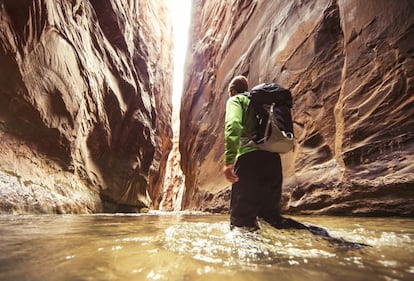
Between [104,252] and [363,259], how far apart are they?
1490 mm

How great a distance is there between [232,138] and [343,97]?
325 cm

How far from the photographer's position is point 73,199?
687cm

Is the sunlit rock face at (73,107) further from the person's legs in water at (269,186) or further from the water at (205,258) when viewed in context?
the person's legs in water at (269,186)

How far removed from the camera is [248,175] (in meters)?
2.79

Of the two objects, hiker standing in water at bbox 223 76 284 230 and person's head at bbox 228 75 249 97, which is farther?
person's head at bbox 228 75 249 97

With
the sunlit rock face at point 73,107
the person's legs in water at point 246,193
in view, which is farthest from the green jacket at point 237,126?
the sunlit rock face at point 73,107

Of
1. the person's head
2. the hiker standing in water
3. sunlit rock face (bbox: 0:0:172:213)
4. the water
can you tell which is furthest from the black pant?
sunlit rock face (bbox: 0:0:172:213)

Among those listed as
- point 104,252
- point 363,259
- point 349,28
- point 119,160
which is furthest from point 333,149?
point 119,160

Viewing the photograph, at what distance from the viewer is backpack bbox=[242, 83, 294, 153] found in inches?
107

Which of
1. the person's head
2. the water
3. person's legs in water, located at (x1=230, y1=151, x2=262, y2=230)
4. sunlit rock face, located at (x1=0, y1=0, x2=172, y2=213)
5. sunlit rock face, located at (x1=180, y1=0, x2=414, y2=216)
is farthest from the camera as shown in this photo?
sunlit rock face, located at (x1=0, y1=0, x2=172, y2=213)

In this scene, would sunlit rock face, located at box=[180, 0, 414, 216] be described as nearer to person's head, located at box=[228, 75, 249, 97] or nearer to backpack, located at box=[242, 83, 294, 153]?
backpack, located at box=[242, 83, 294, 153]

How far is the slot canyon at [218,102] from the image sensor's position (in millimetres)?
4219

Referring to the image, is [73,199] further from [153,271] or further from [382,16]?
[382,16]

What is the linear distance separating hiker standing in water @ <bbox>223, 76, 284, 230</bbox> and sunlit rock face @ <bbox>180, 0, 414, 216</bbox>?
190cm
